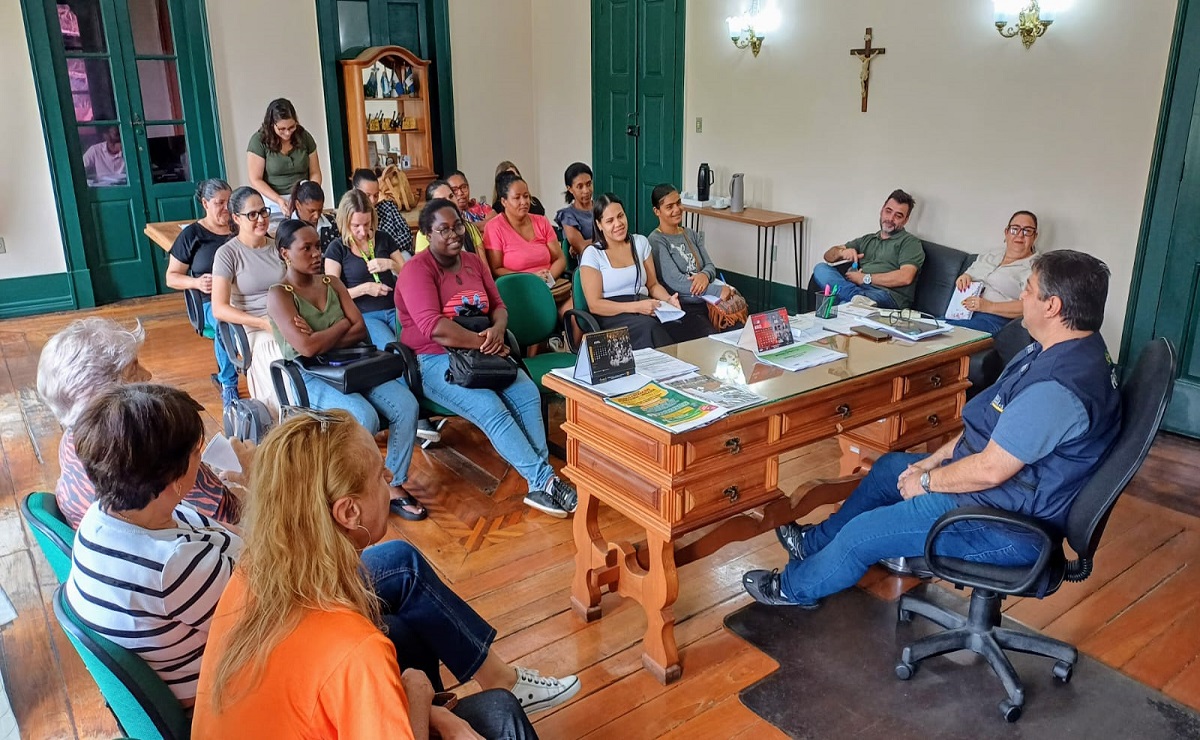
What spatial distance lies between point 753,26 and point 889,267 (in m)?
2.03

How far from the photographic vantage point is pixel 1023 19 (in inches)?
175

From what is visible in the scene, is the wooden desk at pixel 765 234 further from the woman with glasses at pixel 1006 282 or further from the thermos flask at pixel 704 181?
the woman with glasses at pixel 1006 282

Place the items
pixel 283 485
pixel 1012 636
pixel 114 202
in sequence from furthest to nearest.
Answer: pixel 114 202
pixel 1012 636
pixel 283 485

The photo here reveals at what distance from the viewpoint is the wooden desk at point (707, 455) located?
233 centimetres

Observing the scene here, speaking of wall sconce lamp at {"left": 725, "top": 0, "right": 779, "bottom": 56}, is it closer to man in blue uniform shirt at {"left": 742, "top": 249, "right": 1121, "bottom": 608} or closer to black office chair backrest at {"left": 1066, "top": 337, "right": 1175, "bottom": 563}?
man in blue uniform shirt at {"left": 742, "top": 249, "right": 1121, "bottom": 608}

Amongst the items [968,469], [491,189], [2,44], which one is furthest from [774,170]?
[2,44]

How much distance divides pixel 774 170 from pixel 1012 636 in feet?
13.7

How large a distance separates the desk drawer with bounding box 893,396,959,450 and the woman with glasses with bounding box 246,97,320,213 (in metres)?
4.09

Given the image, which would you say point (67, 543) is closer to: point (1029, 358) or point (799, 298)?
point (1029, 358)

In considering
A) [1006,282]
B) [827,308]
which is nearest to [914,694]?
[827,308]

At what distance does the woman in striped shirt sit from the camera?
5.04 feet

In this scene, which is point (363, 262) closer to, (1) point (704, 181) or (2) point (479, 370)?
(2) point (479, 370)

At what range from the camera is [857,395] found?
266 cm

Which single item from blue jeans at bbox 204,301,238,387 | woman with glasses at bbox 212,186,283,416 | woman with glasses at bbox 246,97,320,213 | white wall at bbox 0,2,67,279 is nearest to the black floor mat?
woman with glasses at bbox 212,186,283,416
